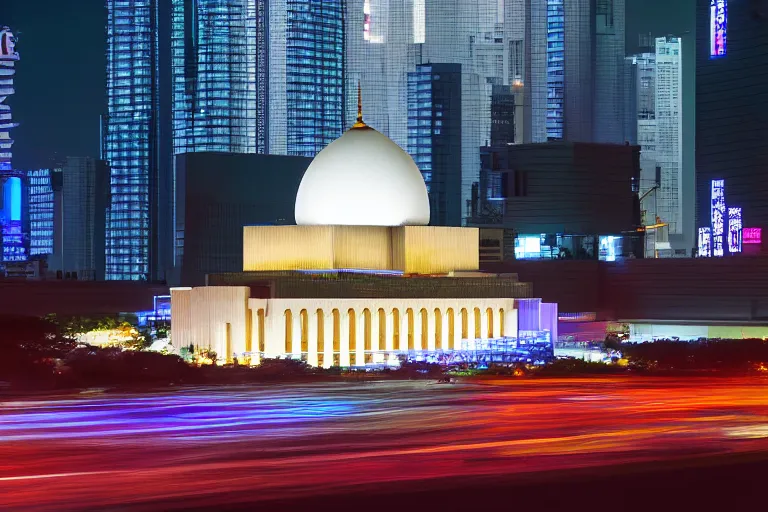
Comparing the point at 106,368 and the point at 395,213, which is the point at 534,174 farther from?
the point at 106,368

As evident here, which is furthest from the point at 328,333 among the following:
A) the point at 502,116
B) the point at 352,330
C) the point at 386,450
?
the point at 502,116

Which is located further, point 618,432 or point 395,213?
point 395,213

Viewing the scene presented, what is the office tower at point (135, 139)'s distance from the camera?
178m

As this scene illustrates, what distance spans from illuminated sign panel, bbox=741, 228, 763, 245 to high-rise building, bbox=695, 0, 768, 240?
1.75m

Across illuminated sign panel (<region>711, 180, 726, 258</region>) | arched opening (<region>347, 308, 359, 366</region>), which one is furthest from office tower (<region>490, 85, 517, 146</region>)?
arched opening (<region>347, 308, 359, 366</region>)

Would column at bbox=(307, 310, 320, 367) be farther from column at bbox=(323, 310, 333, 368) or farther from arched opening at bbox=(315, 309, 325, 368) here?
column at bbox=(323, 310, 333, 368)

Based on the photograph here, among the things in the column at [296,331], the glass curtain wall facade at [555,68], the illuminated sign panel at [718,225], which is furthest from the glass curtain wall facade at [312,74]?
the column at [296,331]

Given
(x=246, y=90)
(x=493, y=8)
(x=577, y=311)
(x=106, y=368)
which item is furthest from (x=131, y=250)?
(x=106, y=368)

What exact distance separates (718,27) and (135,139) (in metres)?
79.9

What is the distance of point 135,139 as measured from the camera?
183m

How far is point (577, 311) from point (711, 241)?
146ft

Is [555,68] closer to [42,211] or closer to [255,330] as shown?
[42,211]

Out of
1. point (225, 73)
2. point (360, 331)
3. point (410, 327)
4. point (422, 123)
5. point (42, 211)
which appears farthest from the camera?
point (42, 211)

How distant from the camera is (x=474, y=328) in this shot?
5269 centimetres
